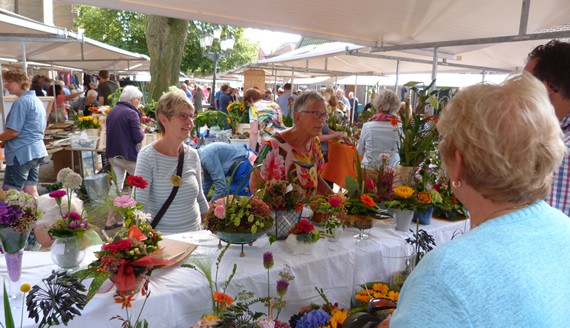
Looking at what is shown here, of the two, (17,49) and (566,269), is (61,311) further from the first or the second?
(17,49)

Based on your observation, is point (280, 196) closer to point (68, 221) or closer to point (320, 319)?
point (320, 319)

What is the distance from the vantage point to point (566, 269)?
2.79ft

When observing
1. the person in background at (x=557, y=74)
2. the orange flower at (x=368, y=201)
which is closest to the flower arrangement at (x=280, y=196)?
the orange flower at (x=368, y=201)

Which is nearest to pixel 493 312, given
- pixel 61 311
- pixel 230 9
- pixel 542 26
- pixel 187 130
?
pixel 61 311

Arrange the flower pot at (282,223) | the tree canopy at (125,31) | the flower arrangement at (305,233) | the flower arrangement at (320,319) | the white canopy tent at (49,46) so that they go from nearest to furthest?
1. the flower arrangement at (320,319)
2. the flower arrangement at (305,233)
3. the flower pot at (282,223)
4. the white canopy tent at (49,46)
5. the tree canopy at (125,31)

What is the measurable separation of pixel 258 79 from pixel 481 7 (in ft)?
35.1

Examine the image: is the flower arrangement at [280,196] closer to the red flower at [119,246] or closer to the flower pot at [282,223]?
the flower pot at [282,223]

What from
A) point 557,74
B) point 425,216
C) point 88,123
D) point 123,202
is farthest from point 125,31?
point 557,74

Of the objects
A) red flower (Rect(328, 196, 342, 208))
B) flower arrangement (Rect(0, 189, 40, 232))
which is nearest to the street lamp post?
red flower (Rect(328, 196, 342, 208))

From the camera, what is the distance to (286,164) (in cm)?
274

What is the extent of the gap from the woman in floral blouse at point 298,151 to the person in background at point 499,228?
1.82 meters

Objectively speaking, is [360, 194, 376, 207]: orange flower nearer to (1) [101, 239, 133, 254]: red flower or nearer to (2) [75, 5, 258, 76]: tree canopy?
(1) [101, 239, 133, 254]: red flower

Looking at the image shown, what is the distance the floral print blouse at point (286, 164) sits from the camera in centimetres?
272

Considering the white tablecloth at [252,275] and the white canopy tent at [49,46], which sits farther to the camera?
the white canopy tent at [49,46]
